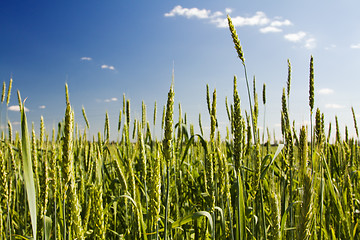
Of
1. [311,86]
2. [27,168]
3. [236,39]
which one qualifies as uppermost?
[236,39]

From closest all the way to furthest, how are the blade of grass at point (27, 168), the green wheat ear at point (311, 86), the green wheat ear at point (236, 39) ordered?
the blade of grass at point (27, 168) → the green wheat ear at point (236, 39) → the green wheat ear at point (311, 86)

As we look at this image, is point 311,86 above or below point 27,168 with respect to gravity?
above

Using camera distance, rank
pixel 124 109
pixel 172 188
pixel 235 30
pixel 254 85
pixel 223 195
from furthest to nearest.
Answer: pixel 124 109, pixel 172 188, pixel 254 85, pixel 223 195, pixel 235 30

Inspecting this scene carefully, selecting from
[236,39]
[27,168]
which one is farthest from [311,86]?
[27,168]

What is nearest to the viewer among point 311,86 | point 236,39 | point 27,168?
point 27,168

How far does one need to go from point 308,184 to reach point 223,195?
0.66 m

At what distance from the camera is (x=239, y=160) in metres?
1.16

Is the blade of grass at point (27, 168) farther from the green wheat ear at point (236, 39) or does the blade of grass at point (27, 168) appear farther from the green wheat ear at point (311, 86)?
the green wheat ear at point (311, 86)

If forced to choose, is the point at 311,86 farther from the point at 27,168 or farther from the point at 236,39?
the point at 27,168

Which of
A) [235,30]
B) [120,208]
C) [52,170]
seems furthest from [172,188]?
[235,30]

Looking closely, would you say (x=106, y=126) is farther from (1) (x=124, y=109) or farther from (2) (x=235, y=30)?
(2) (x=235, y=30)

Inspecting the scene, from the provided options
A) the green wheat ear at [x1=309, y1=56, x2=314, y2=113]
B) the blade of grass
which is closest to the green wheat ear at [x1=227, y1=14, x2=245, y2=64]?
the green wheat ear at [x1=309, y1=56, x2=314, y2=113]

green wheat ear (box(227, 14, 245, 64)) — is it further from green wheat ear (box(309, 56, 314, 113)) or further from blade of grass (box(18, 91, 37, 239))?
blade of grass (box(18, 91, 37, 239))

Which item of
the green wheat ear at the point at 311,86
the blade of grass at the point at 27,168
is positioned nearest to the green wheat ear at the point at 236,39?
the green wheat ear at the point at 311,86
